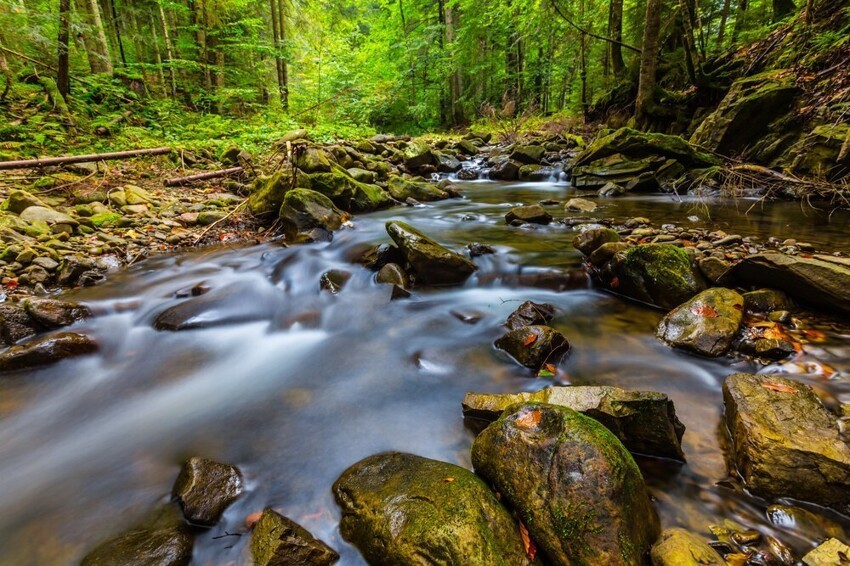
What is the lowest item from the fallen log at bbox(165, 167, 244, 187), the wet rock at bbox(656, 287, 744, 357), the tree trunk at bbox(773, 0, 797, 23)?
the wet rock at bbox(656, 287, 744, 357)

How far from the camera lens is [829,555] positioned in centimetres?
158

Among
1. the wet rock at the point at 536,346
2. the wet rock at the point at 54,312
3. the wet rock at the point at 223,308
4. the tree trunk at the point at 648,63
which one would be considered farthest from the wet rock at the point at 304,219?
the tree trunk at the point at 648,63

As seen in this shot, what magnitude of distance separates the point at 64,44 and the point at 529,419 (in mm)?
12991

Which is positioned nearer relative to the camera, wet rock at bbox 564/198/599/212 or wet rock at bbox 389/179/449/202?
wet rock at bbox 564/198/599/212

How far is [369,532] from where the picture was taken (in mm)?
1834

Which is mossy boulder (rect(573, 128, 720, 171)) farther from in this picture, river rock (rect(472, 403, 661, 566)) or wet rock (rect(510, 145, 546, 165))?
river rock (rect(472, 403, 661, 566))

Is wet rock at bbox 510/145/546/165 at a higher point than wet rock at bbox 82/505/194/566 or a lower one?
higher

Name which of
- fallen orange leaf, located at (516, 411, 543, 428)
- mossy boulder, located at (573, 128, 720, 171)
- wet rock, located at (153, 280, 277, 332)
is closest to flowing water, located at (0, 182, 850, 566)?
wet rock, located at (153, 280, 277, 332)

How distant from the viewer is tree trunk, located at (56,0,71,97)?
8602 mm

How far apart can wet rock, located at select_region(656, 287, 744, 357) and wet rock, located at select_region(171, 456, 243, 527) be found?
3.45m

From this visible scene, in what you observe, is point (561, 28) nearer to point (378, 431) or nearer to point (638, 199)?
point (638, 199)

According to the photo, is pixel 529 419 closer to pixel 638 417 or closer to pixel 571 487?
pixel 571 487

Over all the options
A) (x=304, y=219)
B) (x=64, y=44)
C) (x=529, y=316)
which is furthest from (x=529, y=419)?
(x=64, y=44)

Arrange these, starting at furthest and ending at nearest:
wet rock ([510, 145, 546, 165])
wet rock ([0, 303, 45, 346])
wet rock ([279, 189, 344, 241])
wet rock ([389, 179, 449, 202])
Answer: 1. wet rock ([510, 145, 546, 165])
2. wet rock ([389, 179, 449, 202])
3. wet rock ([279, 189, 344, 241])
4. wet rock ([0, 303, 45, 346])
